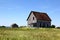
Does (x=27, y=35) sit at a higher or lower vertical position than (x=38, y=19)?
lower

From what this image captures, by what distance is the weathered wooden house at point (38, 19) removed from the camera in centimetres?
6786

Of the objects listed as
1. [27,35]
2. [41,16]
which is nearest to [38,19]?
[41,16]

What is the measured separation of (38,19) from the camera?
6738 centimetres

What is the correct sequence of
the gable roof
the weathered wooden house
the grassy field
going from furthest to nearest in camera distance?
the weathered wooden house, the gable roof, the grassy field

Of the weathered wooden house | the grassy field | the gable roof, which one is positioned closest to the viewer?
the grassy field

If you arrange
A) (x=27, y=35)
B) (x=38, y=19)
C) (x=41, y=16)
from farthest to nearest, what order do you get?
1. (x=41, y=16)
2. (x=38, y=19)
3. (x=27, y=35)

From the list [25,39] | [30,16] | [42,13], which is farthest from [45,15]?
[25,39]

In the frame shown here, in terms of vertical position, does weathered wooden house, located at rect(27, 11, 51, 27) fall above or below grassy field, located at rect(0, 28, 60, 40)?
above

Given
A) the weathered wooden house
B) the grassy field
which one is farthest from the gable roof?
the grassy field

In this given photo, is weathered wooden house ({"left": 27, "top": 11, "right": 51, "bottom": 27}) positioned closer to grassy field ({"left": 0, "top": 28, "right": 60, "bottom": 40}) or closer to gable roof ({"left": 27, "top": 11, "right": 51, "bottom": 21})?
gable roof ({"left": 27, "top": 11, "right": 51, "bottom": 21})

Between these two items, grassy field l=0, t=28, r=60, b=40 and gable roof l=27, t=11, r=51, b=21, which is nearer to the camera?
grassy field l=0, t=28, r=60, b=40

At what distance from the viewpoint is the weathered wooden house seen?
223 ft

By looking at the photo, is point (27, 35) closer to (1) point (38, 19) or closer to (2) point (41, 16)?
(1) point (38, 19)

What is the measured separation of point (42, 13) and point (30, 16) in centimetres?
504
